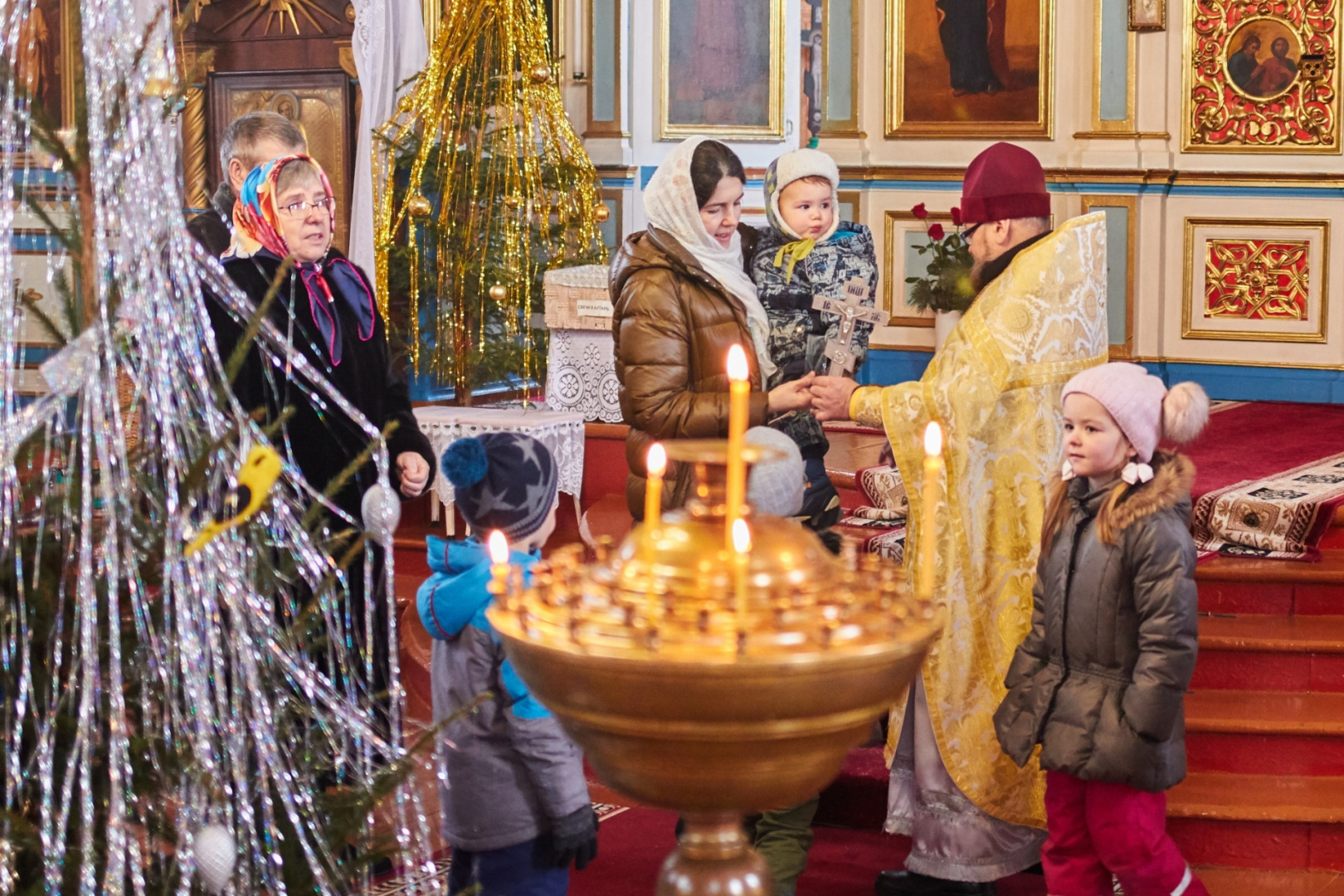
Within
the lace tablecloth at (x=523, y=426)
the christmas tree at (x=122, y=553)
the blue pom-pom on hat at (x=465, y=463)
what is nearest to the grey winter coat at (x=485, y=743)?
the blue pom-pom on hat at (x=465, y=463)

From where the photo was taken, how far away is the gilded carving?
8.87 metres

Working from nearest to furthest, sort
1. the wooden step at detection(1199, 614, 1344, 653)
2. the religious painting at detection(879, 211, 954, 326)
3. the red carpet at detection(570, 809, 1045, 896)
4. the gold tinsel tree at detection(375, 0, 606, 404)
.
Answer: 1. the red carpet at detection(570, 809, 1045, 896)
2. the wooden step at detection(1199, 614, 1344, 653)
3. the gold tinsel tree at detection(375, 0, 606, 404)
4. the religious painting at detection(879, 211, 954, 326)

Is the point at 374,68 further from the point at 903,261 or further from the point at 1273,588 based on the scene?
the point at 1273,588

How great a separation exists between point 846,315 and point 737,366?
6.90 ft

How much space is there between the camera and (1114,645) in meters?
3.23

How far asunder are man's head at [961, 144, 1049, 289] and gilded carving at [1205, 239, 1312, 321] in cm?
608

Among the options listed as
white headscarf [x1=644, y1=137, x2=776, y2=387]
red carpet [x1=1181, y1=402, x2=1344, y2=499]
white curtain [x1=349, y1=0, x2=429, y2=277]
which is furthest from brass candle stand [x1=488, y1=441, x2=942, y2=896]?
white curtain [x1=349, y1=0, x2=429, y2=277]

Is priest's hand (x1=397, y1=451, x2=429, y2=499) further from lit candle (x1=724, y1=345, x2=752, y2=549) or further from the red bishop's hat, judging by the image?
lit candle (x1=724, y1=345, x2=752, y2=549)

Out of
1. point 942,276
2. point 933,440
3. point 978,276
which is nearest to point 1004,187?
point 978,276

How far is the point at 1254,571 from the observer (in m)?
4.81

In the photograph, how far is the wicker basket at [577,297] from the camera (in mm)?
7930

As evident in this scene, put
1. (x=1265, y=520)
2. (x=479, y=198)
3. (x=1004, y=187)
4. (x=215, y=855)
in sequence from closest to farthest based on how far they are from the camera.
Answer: (x=215, y=855) → (x=1004, y=187) → (x=1265, y=520) → (x=479, y=198)

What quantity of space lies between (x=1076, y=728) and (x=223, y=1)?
898cm

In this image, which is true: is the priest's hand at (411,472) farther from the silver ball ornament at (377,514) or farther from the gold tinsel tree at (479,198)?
the gold tinsel tree at (479,198)
